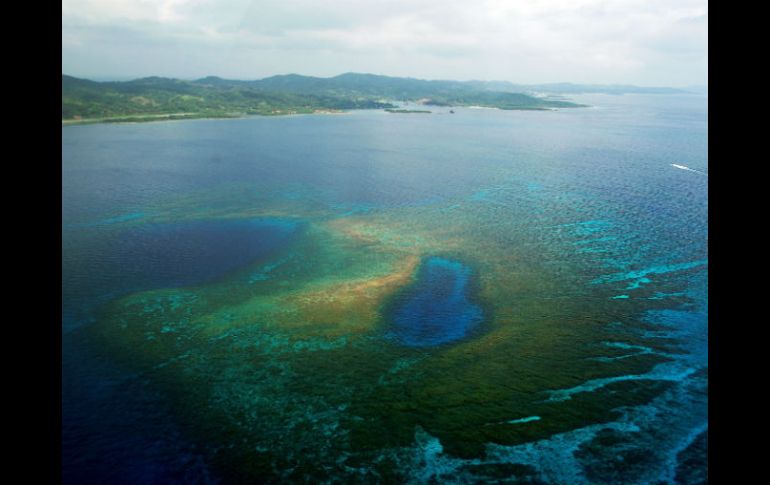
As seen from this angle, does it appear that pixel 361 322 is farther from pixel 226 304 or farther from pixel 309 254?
pixel 309 254

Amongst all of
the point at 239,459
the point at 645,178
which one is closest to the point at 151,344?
the point at 239,459

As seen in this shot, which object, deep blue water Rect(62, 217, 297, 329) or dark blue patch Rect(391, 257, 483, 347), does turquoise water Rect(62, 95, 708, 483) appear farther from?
deep blue water Rect(62, 217, 297, 329)

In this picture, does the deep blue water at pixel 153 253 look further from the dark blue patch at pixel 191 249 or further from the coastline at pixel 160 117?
the coastline at pixel 160 117

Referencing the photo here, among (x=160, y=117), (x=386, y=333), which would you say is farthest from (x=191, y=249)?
(x=160, y=117)

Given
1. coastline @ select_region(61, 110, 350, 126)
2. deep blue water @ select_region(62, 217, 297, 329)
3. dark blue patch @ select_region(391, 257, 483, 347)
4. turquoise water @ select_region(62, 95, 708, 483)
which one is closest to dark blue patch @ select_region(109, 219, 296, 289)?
deep blue water @ select_region(62, 217, 297, 329)

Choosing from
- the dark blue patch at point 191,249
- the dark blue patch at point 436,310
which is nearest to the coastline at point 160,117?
the dark blue patch at point 191,249

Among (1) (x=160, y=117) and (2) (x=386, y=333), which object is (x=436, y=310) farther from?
Result: (1) (x=160, y=117)
